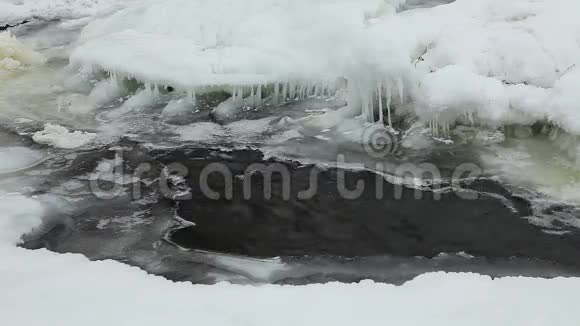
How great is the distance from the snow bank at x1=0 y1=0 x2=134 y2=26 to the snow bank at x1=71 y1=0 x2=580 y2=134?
9.26ft

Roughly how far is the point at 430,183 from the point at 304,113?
178cm

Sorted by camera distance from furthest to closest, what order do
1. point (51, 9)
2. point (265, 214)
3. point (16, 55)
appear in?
1. point (51, 9)
2. point (16, 55)
3. point (265, 214)

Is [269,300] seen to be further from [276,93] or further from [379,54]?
[276,93]

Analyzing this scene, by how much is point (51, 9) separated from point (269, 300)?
9259 mm

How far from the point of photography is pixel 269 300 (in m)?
3.00

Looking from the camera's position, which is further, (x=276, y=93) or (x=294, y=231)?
(x=276, y=93)

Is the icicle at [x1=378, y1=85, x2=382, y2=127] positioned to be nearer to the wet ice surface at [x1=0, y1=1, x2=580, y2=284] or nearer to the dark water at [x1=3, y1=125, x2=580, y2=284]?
the wet ice surface at [x1=0, y1=1, x2=580, y2=284]

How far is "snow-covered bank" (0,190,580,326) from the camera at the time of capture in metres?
2.78

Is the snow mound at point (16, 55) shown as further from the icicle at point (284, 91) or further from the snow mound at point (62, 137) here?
the icicle at point (284, 91)

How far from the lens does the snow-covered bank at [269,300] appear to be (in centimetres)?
278

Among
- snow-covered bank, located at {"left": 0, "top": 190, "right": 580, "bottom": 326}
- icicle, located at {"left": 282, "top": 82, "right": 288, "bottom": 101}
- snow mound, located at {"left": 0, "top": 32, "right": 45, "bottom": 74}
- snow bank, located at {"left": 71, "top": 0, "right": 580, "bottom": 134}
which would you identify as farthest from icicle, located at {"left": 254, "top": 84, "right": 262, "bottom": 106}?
snow mound, located at {"left": 0, "top": 32, "right": 45, "bottom": 74}

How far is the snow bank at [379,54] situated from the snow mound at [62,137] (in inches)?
41.2

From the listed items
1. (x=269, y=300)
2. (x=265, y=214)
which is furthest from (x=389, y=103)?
(x=269, y=300)

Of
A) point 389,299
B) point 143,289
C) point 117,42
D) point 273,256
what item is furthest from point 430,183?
point 117,42
